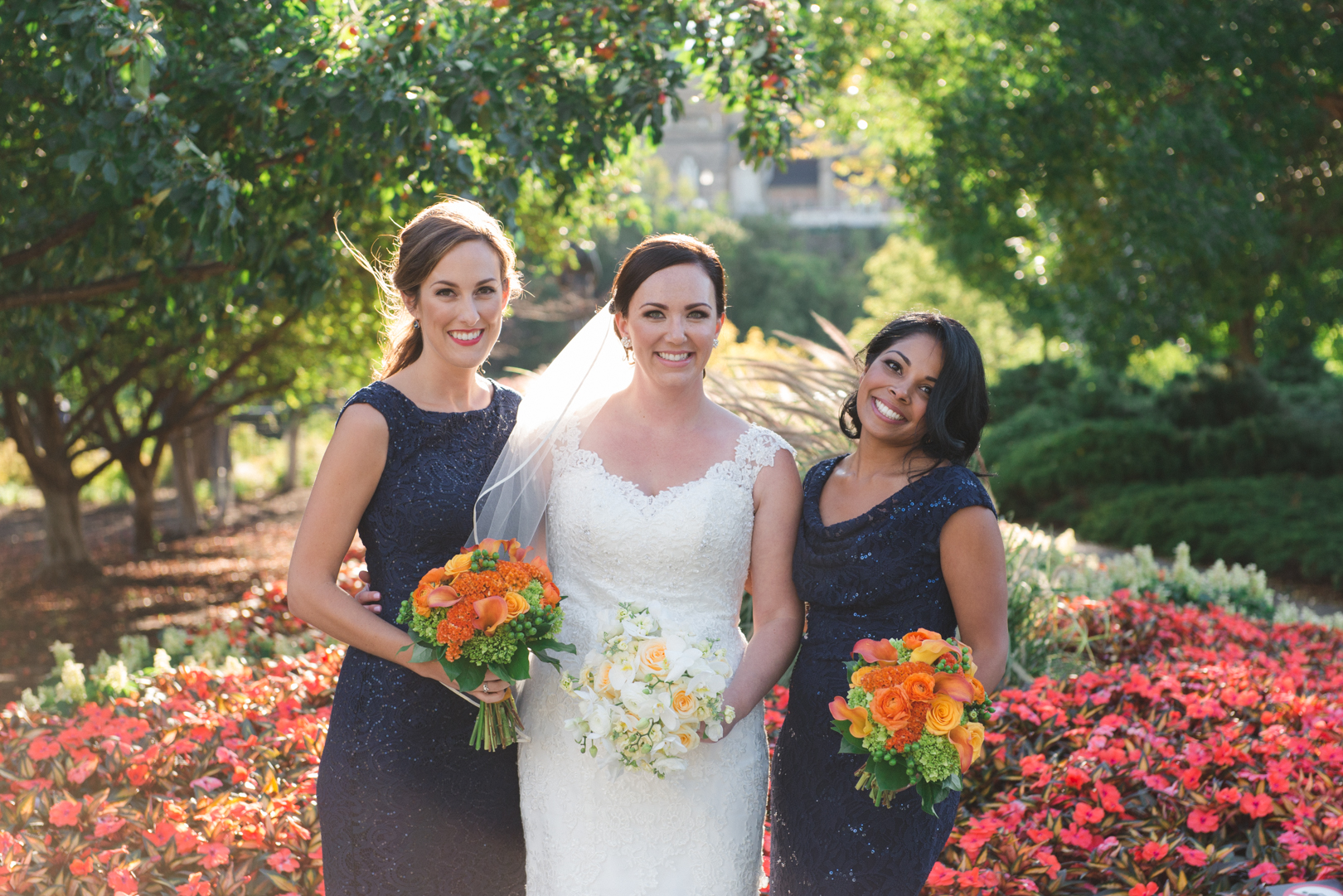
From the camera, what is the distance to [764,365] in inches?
218

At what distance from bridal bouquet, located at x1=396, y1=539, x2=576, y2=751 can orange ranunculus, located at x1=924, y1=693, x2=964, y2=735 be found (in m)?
0.78

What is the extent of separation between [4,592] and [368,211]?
8.11m

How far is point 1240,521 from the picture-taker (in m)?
11.8

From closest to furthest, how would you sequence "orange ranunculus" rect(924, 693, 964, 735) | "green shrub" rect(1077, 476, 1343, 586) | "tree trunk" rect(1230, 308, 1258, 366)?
1. "orange ranunculus" rect(924, 693, 964, 735)
2. "green shrub" rect(1077, 476, 1343, 586)
3. "tree trunk" rect(1230, 308, 1258, 366)

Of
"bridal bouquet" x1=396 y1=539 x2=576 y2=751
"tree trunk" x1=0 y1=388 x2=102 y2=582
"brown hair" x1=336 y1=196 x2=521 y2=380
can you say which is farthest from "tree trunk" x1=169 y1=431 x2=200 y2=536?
"bridal bouquet" x1=396 y1=539 x2=576 y2=751

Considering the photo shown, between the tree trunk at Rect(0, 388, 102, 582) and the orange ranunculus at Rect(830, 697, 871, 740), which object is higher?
the orange ranunculus at Rect(830, 697, 871, 740)

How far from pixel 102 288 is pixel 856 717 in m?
4.62

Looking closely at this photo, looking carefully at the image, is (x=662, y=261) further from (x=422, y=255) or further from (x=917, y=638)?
(x=917, y=638)

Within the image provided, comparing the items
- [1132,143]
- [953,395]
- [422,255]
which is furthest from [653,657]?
[1132,143]

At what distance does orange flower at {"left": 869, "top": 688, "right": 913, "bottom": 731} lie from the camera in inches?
79.4

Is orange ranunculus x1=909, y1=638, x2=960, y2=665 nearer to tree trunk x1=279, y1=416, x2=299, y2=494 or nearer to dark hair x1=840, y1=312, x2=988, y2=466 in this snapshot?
dark hair x1=840, y1=312, x2=988, y2=466

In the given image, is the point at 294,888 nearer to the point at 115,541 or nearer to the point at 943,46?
the point at 943,46

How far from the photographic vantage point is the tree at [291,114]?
4039mm

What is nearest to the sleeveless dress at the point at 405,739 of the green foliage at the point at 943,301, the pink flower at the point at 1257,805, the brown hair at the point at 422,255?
the brown hair at the point at 422,255
